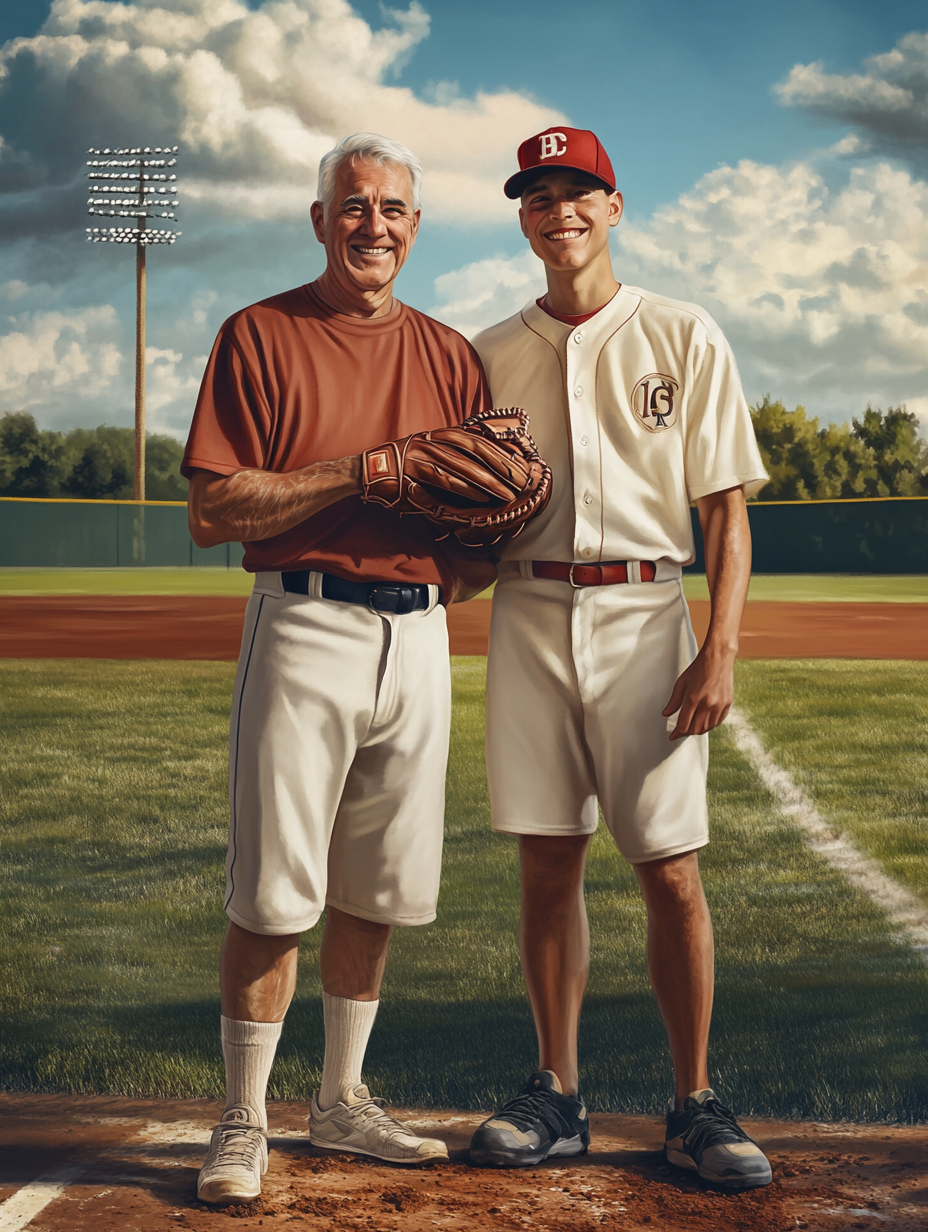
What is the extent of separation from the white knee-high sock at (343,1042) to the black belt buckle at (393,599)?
0.82 metres

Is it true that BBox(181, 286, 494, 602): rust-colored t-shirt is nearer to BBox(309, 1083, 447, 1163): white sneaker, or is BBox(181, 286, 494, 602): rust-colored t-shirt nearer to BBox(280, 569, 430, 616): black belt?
BBox(280, 569, 430, 616): black belt

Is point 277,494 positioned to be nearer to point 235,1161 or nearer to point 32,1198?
point 235,1161

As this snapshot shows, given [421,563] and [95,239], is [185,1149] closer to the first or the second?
[421,563]

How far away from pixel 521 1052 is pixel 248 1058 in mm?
1037

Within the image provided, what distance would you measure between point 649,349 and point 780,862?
3461 millimetres

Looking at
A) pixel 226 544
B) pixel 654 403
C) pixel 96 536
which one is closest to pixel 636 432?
pixel 654 403

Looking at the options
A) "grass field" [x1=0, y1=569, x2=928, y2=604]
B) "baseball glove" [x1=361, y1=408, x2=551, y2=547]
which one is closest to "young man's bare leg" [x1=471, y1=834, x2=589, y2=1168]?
"baseball glove" [x1=361, y1=408, x2=551, y2=547]

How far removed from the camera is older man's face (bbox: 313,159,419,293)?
242cm

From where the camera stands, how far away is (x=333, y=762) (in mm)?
2426

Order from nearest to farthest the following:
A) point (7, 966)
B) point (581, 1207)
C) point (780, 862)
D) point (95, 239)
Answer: point (581, 1207), point (7, 966), point (780, 862), point (95, 239)

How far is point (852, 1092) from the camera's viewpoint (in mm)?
2957

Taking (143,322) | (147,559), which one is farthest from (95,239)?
(147,559)

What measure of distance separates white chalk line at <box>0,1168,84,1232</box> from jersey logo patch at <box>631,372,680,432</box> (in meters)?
1.89

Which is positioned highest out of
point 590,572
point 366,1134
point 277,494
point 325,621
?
point 277,494
